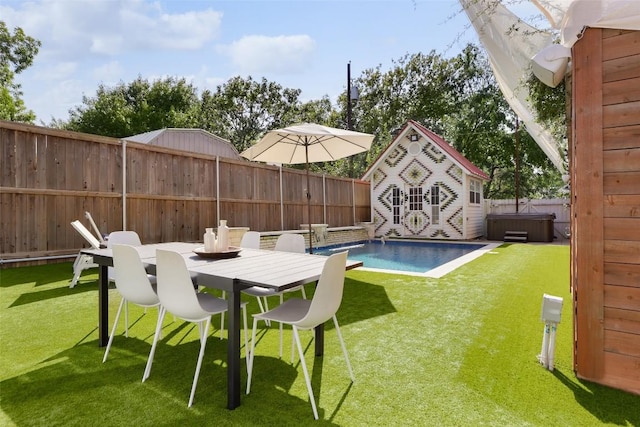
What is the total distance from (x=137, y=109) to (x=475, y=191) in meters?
24.1

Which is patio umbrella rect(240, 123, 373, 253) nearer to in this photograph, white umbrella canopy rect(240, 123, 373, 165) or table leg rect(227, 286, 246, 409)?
white umbrella canopy rect(240, 123, 373, 165)

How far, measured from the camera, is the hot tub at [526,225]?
12.7 meters

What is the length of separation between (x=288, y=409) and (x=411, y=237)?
1307cm

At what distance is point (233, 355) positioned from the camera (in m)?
2.13

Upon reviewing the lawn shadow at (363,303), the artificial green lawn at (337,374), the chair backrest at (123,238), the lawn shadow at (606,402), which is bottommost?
the lawn shadow at (606,402)

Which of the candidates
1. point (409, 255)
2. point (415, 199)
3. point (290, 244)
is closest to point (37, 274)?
point (290, 244)

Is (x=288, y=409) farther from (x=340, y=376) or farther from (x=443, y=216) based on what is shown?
(x=443, y=216)

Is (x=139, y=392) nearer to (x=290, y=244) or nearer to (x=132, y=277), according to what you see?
(x=132, y=277)

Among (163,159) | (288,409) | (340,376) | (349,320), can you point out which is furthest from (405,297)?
(163,159)

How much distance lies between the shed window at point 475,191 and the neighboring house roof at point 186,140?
10272mm

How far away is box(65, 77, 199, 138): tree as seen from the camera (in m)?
23.7

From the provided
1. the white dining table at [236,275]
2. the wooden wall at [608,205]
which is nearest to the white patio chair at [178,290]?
the white dining table at [236,275]

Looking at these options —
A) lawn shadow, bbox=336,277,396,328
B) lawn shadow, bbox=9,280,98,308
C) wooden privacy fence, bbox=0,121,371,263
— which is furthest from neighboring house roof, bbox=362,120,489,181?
lawn shadow, bbox=9,280,98,308

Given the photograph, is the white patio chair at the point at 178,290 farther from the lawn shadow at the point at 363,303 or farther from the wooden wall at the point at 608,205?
the wooden wall at the point at 608,205
